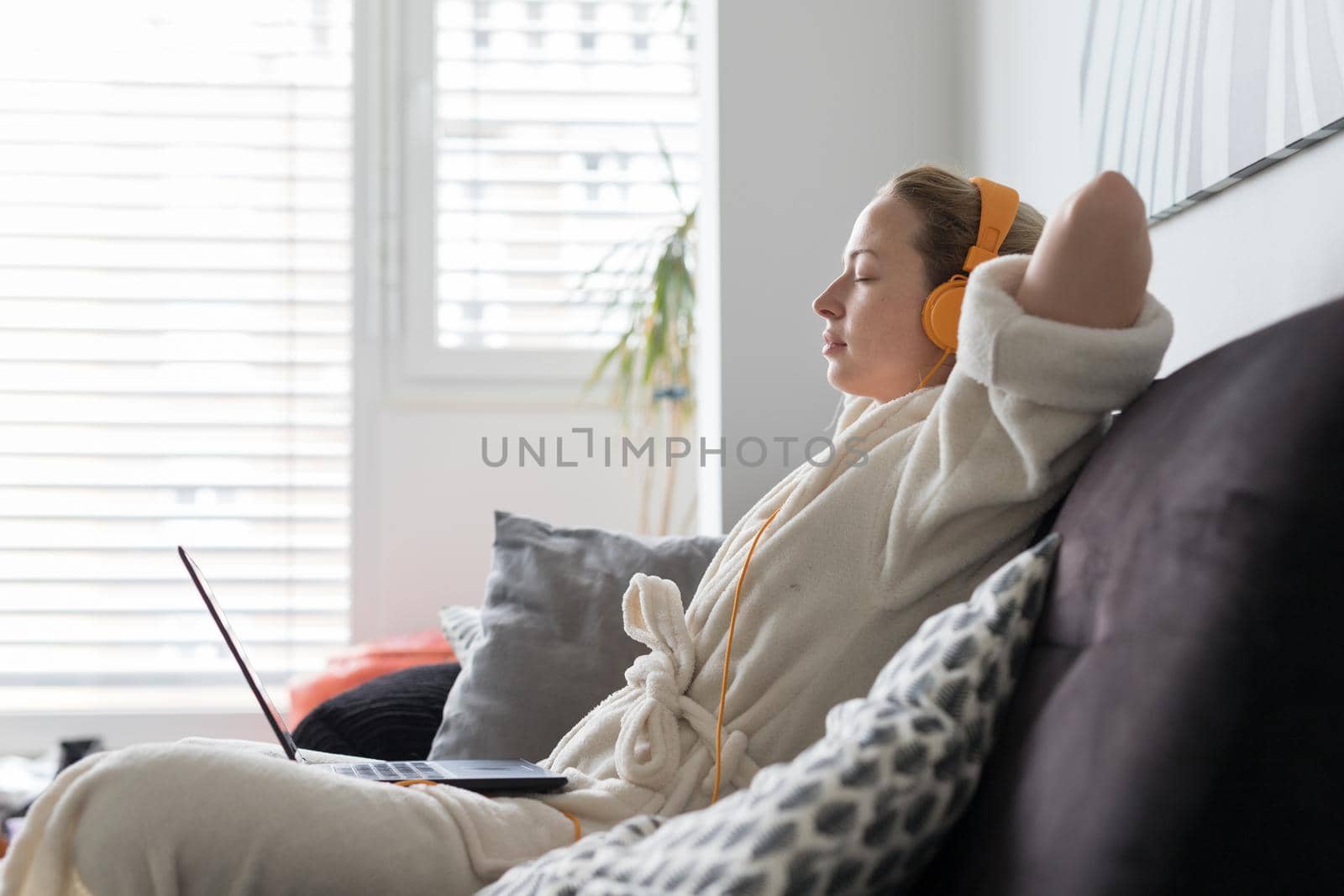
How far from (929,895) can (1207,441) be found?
0.35 m

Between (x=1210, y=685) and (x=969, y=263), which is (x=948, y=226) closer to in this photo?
(x=969, y=263)

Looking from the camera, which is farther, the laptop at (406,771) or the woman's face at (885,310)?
the woman's face at (885,310)

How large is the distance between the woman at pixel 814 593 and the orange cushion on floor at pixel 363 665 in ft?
3.99

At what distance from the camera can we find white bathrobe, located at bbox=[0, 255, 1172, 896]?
37.2 inches

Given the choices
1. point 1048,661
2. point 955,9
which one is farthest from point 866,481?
point 955,9

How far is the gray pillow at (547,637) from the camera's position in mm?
1739

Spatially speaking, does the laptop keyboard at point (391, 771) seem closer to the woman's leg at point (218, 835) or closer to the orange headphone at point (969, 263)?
the woman's leg at point (218, 835)

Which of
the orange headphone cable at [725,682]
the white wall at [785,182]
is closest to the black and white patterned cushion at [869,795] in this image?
the orange headphone cable at [725,682]

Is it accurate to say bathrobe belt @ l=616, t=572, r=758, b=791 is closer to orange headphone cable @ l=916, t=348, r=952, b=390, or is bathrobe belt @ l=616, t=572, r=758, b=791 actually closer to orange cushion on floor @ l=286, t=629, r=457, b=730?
orange headphone cable @ l=916, t=348, r=952, b=390

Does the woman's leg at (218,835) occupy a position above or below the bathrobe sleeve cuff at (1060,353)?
below

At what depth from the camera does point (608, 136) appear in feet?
10.5

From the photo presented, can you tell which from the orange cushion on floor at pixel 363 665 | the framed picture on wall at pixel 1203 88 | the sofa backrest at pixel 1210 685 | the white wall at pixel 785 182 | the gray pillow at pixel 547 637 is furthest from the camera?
the orange cushion on floor at pixel 363 665

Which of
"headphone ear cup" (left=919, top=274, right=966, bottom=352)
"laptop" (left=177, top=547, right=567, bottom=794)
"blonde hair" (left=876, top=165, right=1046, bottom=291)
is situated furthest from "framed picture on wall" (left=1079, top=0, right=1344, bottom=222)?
"laptop" (left=177, top=547, right=567, bottom=794)

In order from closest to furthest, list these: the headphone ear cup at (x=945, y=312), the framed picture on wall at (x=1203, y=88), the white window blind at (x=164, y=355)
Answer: the framed picture on wall at (x=1203, y=88) < the headphone ear cup at (x=945, y=312) < the white window blind at (x=164, y=355)
